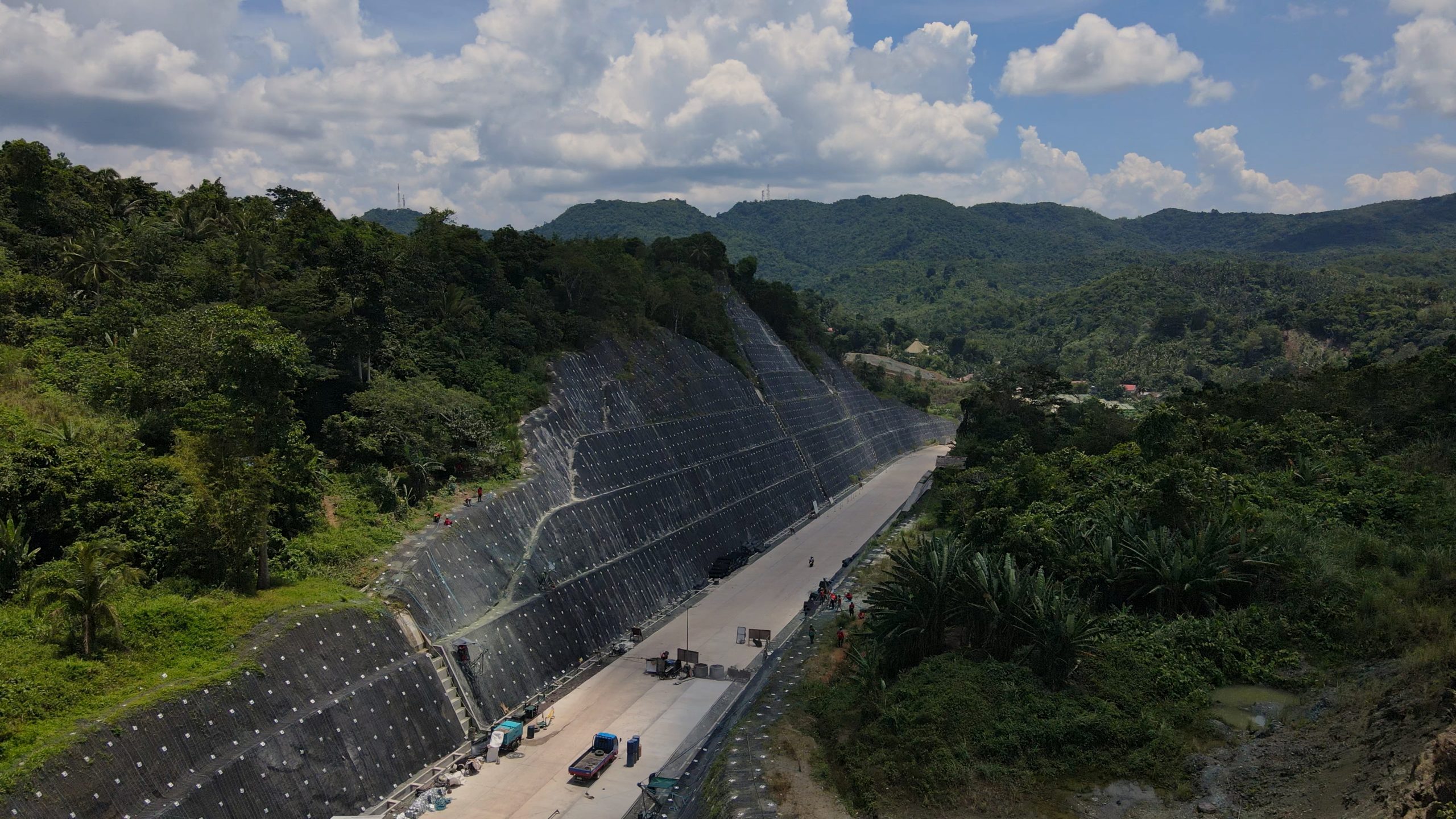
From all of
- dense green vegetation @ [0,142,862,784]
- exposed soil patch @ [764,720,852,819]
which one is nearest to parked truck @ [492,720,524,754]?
dense green vegetation @ [0,142,862,784]

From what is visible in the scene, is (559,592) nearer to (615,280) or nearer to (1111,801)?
(1111,801)

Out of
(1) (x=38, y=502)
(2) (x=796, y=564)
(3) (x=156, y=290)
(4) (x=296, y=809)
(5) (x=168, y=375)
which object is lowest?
(2) (x=796, y=564)

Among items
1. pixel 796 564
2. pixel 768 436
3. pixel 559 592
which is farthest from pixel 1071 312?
pixel 559 592

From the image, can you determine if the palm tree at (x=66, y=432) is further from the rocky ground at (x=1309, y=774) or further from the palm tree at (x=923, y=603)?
the palm tree at (x=923, y=603)

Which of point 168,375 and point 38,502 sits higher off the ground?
point 168,375

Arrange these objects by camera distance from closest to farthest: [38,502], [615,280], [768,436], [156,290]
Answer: [38,502] → [156,290] → [615,280] → [768,436]

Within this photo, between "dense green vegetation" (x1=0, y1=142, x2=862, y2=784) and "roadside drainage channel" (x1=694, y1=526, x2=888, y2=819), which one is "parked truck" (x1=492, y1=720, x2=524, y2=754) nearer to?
"dense green vegetation" (x1=0, y1=142, x2=862, y2=784)
